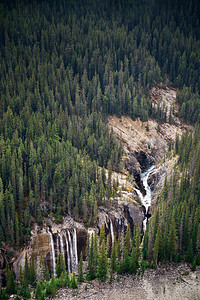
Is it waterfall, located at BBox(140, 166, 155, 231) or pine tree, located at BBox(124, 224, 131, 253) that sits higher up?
pine tree, located at BBox(124, 224, 131, 253)

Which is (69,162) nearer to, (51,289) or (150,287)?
(51,289)

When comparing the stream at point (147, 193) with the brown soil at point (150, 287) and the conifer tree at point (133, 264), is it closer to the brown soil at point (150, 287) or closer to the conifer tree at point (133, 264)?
the conifer tree at point (133, 264)

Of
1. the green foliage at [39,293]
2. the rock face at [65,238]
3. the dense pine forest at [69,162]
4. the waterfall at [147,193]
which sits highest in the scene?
the dense pine forest at [69,162]

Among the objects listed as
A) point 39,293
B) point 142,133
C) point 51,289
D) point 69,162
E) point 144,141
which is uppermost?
point 69,162

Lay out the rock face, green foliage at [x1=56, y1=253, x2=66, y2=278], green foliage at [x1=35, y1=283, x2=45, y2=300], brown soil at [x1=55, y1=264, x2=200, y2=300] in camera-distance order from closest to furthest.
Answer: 1. green foliage at [x1=35, y1=283, x2=45, y2=300]
2. brown soil at [x1=55, y1=264, x2=200, y2=300]
3. green foliage at [x1=56, y1=253, x2=66, y2=278]
4. the rock face

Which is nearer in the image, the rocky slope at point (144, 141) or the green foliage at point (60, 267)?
the green foliage at point (60, 267)

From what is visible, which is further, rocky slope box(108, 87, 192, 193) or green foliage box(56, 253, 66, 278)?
rocky slope box(108, 87, 192, 193)

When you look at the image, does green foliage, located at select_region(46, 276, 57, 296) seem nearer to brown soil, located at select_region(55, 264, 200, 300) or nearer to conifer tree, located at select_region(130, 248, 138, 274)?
brown soil, located at select_region(55, 264, 200, 300)

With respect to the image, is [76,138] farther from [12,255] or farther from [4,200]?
[12,255]

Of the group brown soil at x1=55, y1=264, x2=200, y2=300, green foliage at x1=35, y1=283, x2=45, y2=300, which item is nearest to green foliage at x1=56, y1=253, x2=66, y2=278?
brown soil at x1=55, y1=264, x2=200, y2=300

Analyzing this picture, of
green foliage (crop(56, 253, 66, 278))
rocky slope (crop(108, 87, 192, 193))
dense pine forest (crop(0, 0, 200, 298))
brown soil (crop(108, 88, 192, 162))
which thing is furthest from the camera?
brown soil (crop(108, 88, 192, 162))

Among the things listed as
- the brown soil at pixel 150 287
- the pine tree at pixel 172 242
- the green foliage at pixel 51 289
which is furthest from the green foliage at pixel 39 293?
the pine tree at pixel 172 242

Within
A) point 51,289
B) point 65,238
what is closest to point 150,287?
point 51,289
